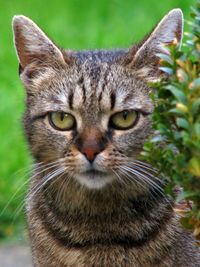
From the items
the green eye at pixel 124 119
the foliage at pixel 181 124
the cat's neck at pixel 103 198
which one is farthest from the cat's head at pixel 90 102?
the foliage at pixel 181 124

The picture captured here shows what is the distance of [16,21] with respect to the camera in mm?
5578

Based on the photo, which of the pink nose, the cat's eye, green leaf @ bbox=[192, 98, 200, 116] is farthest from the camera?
the cat's eye

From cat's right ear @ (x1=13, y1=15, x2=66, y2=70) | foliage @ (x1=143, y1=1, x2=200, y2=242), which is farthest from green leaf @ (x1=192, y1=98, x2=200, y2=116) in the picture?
cat's right ear @ (x1=13, y1=15, x2=66, y2=70)

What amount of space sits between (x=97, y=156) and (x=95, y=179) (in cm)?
18

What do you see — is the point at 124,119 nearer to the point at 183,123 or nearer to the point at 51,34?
the point at 183,123

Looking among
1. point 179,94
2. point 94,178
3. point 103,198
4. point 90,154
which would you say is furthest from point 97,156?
point 179,94

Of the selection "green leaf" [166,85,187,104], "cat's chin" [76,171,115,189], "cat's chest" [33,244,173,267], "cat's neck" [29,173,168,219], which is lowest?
"cat's chest" [33,244,173,267]

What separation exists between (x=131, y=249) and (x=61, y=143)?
719 mm

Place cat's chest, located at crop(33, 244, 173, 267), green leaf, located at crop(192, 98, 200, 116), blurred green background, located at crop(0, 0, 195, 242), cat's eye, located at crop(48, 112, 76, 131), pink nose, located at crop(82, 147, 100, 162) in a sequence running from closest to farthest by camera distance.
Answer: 1. green leaf, located at crop(192, 98, 200, 116)
2. pink nose, located at crop(82, 147, 100, 162)
3. cat's eye, located at crop(48, 112, 76, 131)
4. cat's chest, located at crop(33, 244, 173, 267)
5. blurred green background, located at crop(0, 0, 195, 242)

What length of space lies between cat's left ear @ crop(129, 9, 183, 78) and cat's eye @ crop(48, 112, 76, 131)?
0.50m

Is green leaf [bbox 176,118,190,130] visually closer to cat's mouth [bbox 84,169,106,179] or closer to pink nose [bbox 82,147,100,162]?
pink nose [bbox 82,147,100,162]

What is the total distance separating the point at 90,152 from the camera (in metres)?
4.99

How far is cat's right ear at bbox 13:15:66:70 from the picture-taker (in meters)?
5.52

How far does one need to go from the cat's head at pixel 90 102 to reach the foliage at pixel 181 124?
0.52 meters
